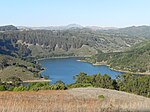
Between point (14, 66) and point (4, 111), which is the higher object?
point (4, 111)

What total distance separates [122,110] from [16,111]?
4.10m

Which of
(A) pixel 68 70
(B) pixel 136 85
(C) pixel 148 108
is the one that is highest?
(C) pixel 148 108

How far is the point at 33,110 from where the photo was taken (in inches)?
464

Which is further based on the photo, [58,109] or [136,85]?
[136,85]

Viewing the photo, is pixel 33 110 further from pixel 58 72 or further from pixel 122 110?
pixel 58 72

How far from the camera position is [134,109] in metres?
12.5

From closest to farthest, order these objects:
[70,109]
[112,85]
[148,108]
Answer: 1. [70,109]
2. [148,108]
3. [112,85]

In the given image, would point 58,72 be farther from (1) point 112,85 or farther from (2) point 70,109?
(2) point 70,109

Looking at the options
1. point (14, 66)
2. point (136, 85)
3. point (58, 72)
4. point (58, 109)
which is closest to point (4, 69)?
point (14, 66)

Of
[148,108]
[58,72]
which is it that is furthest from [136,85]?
[58,72]

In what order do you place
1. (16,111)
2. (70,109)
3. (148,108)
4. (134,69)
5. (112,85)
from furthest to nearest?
(134,69) → (112,85) → (148,108) → (70,109) → (16,111)

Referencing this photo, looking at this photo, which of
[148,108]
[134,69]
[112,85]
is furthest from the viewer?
[134,69]

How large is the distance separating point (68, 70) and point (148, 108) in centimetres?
18422

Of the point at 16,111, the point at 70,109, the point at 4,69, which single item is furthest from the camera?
the point at 4,69
